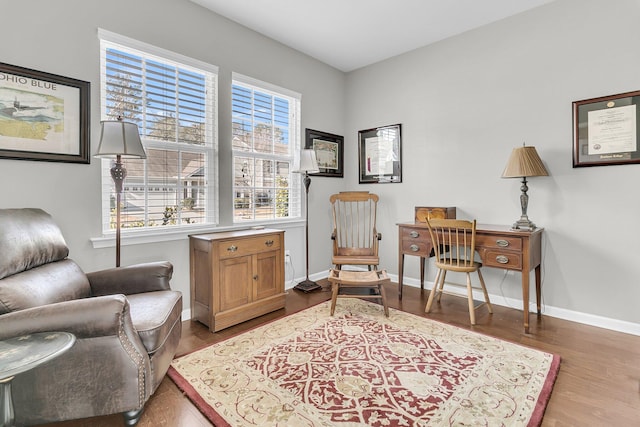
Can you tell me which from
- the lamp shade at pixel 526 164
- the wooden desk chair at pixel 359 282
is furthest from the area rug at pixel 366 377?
the lamp shade at pixel 526 164

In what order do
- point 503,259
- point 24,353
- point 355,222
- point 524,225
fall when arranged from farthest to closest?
1. point 355,222
2. point 524,225
3. point 503,259
4. point 24,353

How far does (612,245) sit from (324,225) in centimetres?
289

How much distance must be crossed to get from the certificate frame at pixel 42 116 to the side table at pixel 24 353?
55.0 inches

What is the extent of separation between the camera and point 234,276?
2666mm

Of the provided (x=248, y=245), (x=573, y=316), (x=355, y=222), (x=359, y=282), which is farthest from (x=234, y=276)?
(x=573, y=316)

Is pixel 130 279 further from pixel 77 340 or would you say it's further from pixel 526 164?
pixel 526 164

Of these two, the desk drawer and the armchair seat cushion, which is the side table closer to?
the armchair seat cushion

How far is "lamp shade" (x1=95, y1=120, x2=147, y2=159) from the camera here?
A: 2053 millimetres

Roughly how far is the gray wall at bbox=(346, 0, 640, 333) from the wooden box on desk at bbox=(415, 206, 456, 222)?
0.18m

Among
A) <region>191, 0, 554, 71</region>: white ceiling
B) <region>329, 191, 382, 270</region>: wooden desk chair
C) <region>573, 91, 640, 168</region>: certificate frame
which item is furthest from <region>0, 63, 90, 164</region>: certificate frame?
<region>573, 91, 640, 168</region>: certificate frame

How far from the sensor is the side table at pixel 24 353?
101 cm

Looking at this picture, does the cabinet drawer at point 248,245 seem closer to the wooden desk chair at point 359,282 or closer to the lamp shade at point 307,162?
the wooden desk chair at point 359,282

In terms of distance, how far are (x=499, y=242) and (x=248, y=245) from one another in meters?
2.16

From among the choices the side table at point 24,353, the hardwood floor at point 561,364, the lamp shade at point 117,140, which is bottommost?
the hardwood floor at point 561,364
